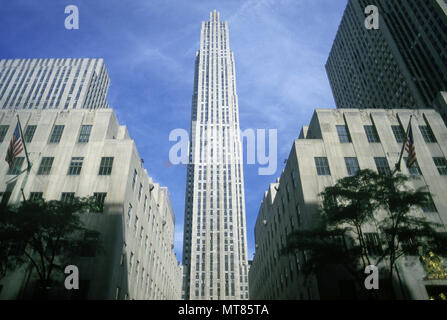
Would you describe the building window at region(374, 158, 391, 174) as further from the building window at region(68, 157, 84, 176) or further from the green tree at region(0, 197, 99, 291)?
the building window at region(68, 157, 84, 176)

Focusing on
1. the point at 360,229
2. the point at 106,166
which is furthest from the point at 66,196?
the point at 360,229

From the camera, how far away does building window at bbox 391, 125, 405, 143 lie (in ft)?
137

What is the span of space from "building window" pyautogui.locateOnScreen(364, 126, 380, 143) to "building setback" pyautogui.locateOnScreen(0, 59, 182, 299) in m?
34.2

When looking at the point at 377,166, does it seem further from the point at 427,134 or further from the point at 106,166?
the point at 106,166

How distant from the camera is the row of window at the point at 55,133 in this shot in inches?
1615

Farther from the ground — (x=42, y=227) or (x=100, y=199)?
(x=100, y=199)

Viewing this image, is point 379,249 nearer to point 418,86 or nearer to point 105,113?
point 105,113

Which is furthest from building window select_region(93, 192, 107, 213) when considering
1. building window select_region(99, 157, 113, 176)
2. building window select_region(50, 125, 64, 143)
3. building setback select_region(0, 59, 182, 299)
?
building window select_region(50, 125, 64, 143)

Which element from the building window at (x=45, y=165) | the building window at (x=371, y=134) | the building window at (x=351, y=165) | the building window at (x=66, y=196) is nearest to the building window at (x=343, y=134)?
the building window at (x=371, y=134)

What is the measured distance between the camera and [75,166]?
3816 cm

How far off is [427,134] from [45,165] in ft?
181

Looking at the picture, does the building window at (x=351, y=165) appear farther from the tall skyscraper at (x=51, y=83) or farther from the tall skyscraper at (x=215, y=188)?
the tall skyscraper at (x=51, y=83)

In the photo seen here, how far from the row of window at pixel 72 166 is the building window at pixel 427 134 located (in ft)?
150
